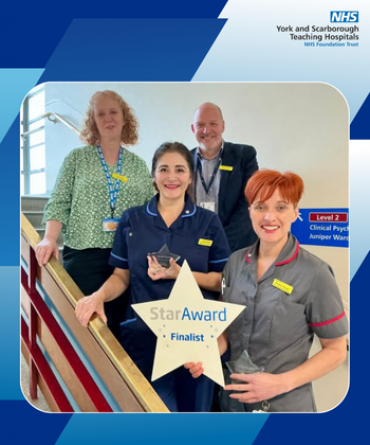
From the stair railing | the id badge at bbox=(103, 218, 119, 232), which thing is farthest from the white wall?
the stair railing

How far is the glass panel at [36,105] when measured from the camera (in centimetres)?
141

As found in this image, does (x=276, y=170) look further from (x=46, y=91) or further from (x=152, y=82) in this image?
(x=46, y=91)

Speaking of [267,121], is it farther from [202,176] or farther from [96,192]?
[96,192]

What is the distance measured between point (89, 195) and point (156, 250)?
0.29 metres

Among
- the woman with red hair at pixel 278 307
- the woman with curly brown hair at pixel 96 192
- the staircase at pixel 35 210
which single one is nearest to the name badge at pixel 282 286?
the woman with red hair at pixel 278 307

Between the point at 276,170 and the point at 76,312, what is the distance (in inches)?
31.1

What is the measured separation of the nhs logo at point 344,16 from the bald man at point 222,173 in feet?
1.60

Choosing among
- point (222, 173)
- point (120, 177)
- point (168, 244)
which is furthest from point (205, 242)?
point (120, 177)

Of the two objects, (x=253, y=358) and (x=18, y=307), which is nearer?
(x=253, y=358)

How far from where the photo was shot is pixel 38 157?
4.69 feet

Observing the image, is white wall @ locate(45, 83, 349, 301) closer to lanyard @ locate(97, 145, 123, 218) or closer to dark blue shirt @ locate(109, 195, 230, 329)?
lanyard @ locate(97, 145, 123, 218)

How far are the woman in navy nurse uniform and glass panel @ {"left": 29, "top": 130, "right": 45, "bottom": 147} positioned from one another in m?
0.39

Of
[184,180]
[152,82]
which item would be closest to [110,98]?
[152,82]

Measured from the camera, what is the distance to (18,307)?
1440mm
